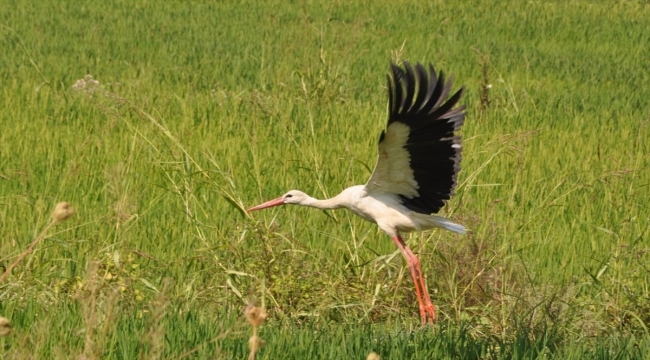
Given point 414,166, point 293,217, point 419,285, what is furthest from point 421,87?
point 293,217

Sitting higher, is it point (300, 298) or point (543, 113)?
point (300, 298)

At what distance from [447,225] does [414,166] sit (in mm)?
283

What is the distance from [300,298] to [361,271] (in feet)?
1.34

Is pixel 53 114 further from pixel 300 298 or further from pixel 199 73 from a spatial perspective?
pixel 300 298

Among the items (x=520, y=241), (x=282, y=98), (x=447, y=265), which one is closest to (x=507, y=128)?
(x=282, y=98)

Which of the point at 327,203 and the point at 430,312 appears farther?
the point at 327,203

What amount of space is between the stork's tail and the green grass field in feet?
1.05

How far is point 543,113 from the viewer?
952 cm

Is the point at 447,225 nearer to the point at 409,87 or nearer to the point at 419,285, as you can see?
the point at 419,285

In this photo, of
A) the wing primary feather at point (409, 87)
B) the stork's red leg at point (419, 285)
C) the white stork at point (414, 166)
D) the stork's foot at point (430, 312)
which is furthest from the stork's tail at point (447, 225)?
the wing primary feather at point (409, 87)

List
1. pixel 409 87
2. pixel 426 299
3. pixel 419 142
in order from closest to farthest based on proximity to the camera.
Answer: pixel 409 87
pixel 419 142
pixel 426 299

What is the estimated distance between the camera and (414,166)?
177 inches

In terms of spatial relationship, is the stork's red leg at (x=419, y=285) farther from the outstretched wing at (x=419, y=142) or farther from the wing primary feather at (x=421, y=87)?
the wing primary feather at (x=421, y=87)

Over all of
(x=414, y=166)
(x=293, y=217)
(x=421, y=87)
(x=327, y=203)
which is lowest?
(x=293, y=217)
